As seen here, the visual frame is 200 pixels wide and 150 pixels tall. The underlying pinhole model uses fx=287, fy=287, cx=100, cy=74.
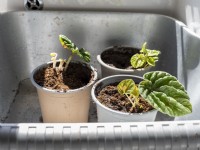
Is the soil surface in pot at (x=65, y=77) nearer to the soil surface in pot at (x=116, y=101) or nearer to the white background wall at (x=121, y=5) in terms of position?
the soil surface in pot at (x=116, y=101)

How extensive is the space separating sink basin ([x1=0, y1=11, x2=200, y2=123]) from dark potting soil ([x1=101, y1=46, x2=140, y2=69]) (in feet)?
0.13

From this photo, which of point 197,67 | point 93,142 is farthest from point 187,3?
point 93,142

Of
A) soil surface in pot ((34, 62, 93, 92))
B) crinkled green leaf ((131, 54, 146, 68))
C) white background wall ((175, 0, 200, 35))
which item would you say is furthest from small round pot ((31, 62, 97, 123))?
white background wall ((175, 0, 200, 35))

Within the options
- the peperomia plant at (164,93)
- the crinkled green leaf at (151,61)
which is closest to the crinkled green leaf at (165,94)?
the peperomia plant at (164,93)

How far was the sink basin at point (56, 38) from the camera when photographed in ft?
2.94

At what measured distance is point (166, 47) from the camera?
3.09 feet

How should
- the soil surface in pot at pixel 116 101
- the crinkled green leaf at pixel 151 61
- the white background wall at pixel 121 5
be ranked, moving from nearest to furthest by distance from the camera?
1. the soil surface in pot at pixel 116 101
2. the crinkled green leaf at pixel 151 61
3. the white background wall at pixel 121 5

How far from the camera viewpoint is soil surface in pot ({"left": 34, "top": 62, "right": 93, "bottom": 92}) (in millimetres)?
776

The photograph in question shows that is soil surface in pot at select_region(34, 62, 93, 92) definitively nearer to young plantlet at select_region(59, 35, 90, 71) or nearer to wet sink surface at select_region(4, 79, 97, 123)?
young plantlet at select_region(59, 35, 90, 71)

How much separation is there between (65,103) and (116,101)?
0.46 ft

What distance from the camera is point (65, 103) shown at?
2.52ft

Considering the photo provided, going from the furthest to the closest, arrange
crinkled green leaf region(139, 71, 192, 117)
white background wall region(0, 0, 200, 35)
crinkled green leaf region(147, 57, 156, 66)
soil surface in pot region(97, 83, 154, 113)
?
white background wall region(0, 0, 200, 35) < crinkled green leaf region(147, 57, 156, 66) < soil surface in pot region(97, 83, 154, 113) < crinkled green leaf region(139, 71, 192, 117)

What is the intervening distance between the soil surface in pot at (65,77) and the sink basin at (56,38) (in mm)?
138

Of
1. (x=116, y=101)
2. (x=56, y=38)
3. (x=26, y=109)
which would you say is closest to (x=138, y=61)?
(x=116, y=101)
